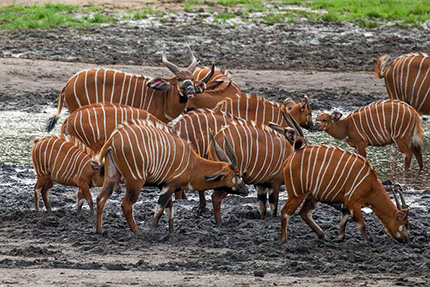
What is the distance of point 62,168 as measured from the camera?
27.0ft

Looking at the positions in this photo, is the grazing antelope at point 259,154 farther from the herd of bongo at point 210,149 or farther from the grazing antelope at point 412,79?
the grazing antelope at point 412,79

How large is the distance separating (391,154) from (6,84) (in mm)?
6011

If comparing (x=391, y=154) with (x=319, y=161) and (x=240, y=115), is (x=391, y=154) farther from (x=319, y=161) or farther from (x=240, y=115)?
(x=319, y=161)

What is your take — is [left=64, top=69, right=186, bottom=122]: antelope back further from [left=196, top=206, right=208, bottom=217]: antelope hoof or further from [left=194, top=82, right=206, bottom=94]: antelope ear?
[left=196, top=206, right=208, bottom=217]: antelope hoof

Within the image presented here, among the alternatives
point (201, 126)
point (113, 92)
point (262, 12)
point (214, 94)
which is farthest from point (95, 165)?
point (262, 12)

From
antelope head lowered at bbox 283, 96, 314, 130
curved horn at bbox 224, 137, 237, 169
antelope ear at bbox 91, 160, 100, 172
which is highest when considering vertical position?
curved horn at bbox 224, 137, 237, 169

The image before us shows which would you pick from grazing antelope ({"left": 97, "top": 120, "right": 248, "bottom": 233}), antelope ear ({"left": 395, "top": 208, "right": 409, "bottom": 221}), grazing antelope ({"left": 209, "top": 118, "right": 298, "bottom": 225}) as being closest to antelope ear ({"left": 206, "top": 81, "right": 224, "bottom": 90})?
grazing antelope ({"left": 209, "top": 118, "right": 298, "bottom": 225})

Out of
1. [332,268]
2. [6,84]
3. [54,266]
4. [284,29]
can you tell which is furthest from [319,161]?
[284,29]

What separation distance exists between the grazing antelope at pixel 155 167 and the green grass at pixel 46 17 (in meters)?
10.4

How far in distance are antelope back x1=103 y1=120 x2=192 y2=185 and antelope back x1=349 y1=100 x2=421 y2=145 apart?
12.2 ft

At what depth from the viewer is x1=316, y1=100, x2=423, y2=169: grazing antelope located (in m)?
10.8

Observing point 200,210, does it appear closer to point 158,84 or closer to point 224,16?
point 158,84

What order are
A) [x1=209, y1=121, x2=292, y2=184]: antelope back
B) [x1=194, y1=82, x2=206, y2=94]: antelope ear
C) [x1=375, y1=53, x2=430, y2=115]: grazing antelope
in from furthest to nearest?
[x1=375, y1=53, x2=430, y2=115]: grazing antelope → [x1=194, y1=82, x2=206, y2=94]: antelope ear → [x1=209, y1=121, x2=292, y2=184]: antelope back

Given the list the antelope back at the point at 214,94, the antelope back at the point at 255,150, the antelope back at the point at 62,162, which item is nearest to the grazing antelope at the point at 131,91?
the antelope back at the point at 214,94
